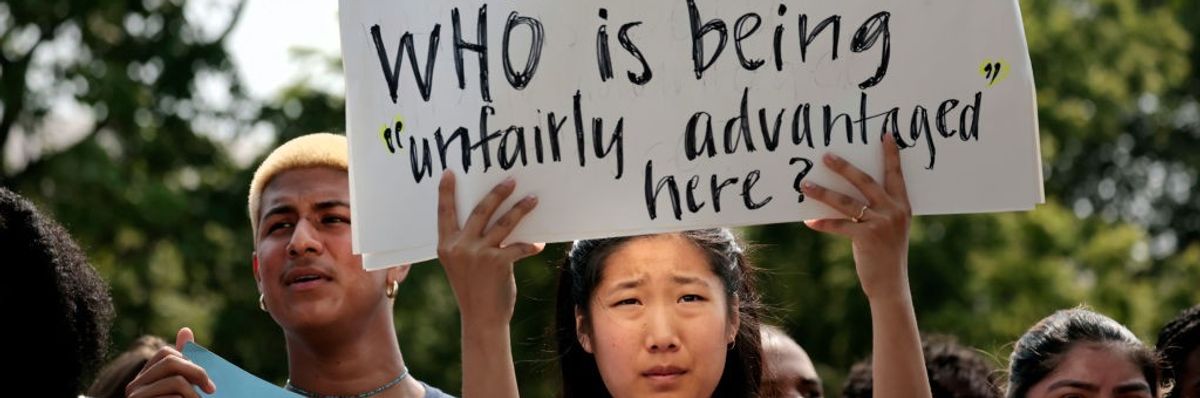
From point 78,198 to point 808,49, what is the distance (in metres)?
10.4

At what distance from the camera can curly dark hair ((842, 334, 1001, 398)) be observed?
568 cm

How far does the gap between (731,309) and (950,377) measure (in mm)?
1824

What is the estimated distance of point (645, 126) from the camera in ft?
12.3

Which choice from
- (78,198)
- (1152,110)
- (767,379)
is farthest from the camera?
(1152,110)

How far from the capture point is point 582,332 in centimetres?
413

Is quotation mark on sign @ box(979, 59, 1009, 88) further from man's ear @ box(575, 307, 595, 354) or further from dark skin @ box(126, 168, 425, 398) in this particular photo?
dark skin @ box(126, 168, 425, 398)

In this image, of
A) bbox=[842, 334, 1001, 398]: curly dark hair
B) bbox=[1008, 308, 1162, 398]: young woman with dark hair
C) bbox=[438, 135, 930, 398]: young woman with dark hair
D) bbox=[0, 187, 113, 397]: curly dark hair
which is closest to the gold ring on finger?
bbox=[438, 135, 930, 398]: young woman with dark hair

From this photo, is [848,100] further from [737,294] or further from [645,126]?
[737,294]

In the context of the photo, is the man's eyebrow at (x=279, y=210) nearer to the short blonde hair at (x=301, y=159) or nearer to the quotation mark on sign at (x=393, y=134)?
the short blonde hair at (x=301, y=159)

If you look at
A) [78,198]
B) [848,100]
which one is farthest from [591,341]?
[78,198]

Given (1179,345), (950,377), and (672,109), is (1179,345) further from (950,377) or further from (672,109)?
(672,109)

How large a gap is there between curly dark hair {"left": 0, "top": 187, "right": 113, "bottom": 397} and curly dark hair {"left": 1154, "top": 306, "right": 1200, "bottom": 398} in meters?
2.78

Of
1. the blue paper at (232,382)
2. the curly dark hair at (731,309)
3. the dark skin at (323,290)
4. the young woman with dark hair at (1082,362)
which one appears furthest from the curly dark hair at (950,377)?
the blue paper at (232,382)

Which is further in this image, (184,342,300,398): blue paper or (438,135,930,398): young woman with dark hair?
(184,342,300,398): blue paper
